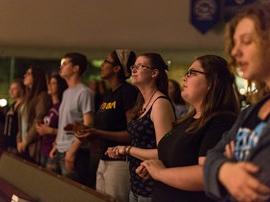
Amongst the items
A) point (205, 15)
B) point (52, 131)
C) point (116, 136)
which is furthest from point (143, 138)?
point (205, 15)

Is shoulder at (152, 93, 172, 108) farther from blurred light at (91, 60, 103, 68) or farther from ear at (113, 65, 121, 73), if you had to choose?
blurred light at (91, 60, 103, 68)

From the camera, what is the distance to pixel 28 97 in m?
4.54

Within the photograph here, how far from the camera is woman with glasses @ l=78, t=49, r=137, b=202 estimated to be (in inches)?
119

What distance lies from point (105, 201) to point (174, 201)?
0.67 m

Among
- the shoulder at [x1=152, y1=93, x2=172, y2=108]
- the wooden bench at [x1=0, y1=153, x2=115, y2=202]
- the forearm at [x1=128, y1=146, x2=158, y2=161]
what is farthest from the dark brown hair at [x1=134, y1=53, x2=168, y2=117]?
the wooden bench at [x1=0, y1=153, x2=115, y2=202]

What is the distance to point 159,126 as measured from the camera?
2400mm

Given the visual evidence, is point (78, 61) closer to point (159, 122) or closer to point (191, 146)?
point (159, 122)

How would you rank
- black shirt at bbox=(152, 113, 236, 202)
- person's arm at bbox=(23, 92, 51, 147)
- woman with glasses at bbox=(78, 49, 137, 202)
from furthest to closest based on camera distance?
person's arm at bbox=(23, 92, 51, 147), woman with glasses at bbox=(78, 49, 137, 202), black shirt at bbox=(152, 113, 236, 202)

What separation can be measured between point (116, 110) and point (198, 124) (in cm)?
126

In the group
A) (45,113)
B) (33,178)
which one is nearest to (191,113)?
(33,178)

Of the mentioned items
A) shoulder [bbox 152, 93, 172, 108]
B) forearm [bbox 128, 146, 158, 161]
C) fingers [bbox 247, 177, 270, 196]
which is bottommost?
forearm [bbox 128, 146, 158, 161]

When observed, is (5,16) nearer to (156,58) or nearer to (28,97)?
(28,97)

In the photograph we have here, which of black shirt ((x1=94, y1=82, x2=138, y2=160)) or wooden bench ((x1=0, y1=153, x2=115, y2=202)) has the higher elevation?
black shirt ((x1=94, y1=82, x2=138, y2=160))

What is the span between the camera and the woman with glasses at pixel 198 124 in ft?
6.08
